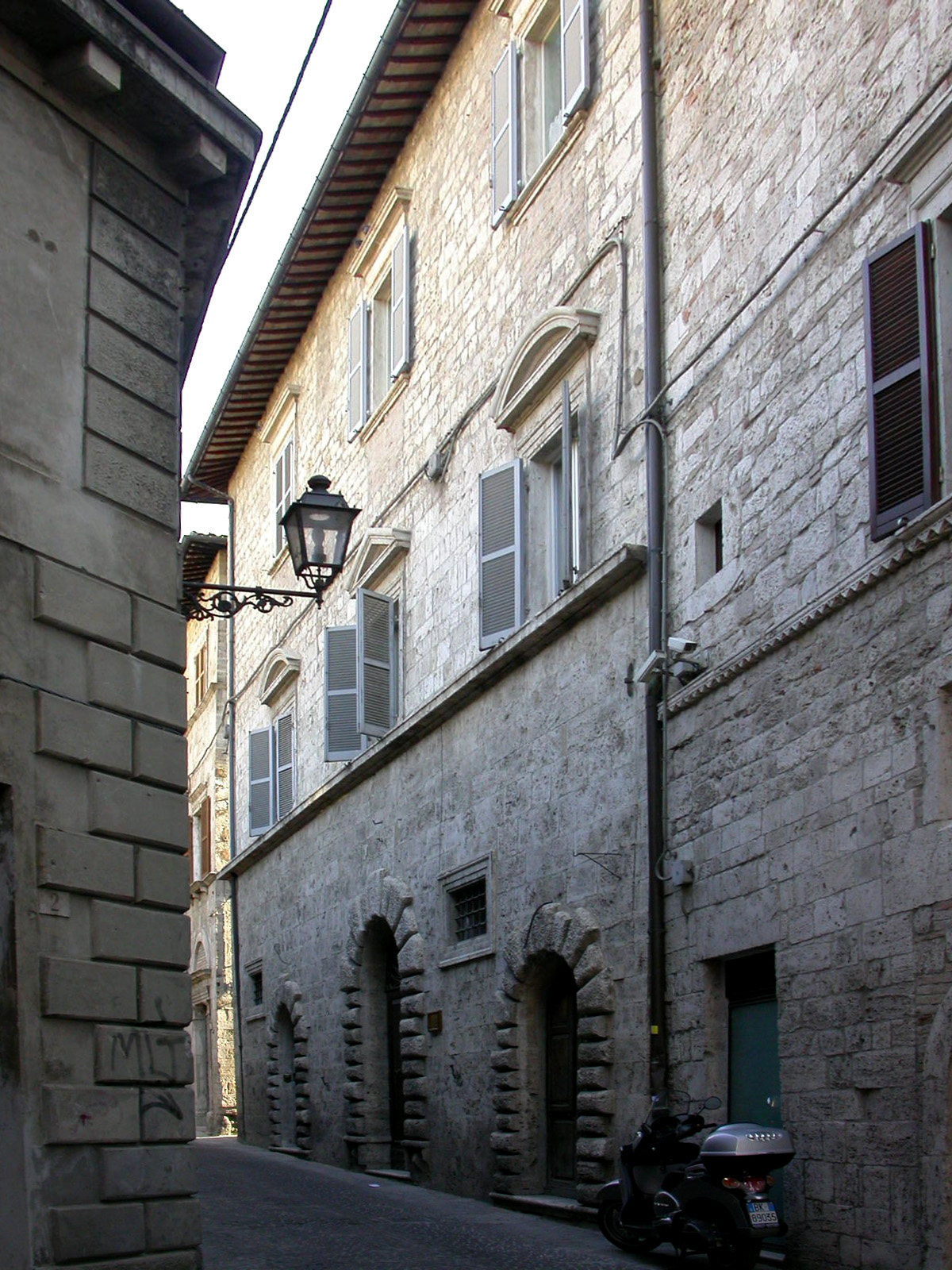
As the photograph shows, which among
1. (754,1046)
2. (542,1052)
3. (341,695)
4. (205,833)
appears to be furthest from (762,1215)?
(205,833)

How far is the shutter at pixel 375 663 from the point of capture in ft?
57.0

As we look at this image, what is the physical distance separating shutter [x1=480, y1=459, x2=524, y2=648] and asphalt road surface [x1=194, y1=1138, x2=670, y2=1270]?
4630 millimetres

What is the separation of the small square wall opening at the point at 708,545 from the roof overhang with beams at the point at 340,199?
739cm

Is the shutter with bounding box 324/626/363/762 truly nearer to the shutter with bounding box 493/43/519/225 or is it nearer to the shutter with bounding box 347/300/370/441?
the shutter with bounding box 347/300/370/441

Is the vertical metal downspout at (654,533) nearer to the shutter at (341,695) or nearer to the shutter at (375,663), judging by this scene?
the shutter at (375,663)

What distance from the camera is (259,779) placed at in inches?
889

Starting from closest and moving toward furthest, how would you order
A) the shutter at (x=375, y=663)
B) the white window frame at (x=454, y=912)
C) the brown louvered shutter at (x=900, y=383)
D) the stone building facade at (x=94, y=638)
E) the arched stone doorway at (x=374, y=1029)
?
the stone building facade at (x=94, y=638) < the brown louvered shutter at (x=900, y=383) < the white window frame at (x=454, y=912) < the arched stone doorway at (x=374, y=1029) < the shutter at (x=375, y=663)

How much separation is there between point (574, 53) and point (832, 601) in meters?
6.63

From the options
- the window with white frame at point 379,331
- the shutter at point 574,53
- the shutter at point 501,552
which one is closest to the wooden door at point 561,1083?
the shutter at point 501,552

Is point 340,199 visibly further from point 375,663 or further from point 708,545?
point 708,545

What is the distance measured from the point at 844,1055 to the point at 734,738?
7.22ft

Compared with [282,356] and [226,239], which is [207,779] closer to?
[282,356]

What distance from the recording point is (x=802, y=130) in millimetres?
10141

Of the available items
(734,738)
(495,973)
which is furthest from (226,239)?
(495,973)
